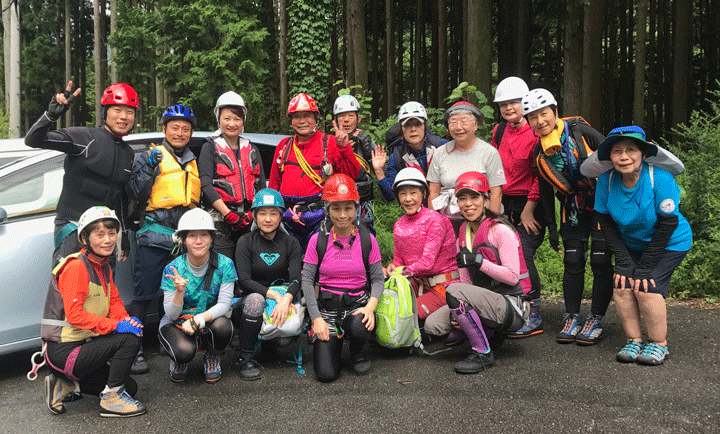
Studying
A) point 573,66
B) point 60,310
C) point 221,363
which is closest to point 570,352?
point 221,363

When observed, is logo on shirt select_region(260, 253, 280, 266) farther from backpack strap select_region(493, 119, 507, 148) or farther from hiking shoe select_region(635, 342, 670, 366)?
hiking shoe select_region(635, 342, 670, 366)

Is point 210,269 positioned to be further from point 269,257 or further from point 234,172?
point 234,172

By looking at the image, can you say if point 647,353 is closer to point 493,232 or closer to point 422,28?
point 493,232

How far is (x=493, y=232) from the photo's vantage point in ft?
15.5

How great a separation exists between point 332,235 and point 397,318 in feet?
2.83

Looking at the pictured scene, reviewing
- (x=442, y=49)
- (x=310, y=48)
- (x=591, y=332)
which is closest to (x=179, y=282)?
(x=591, y=332)

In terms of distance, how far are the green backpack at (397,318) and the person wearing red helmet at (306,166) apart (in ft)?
3.48

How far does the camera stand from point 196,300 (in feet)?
14.8

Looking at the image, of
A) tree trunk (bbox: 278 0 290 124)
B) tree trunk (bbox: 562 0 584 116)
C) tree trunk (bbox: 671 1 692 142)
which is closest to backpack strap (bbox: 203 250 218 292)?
tree trunk (bbox: 562 0 584 116)

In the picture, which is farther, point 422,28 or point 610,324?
point 422,28

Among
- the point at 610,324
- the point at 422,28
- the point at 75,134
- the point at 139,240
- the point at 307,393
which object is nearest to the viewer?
the point at 307,393

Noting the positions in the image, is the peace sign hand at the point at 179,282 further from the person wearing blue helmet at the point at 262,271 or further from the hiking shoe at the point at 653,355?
the hiking shoe at the point at 653,355

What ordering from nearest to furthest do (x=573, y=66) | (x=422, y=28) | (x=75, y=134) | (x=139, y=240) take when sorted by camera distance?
(x=75, y=134) → (x=139, y=240) → (x=573, y=66) → (x=422, y=28)

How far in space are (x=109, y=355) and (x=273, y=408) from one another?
1.18 meters
